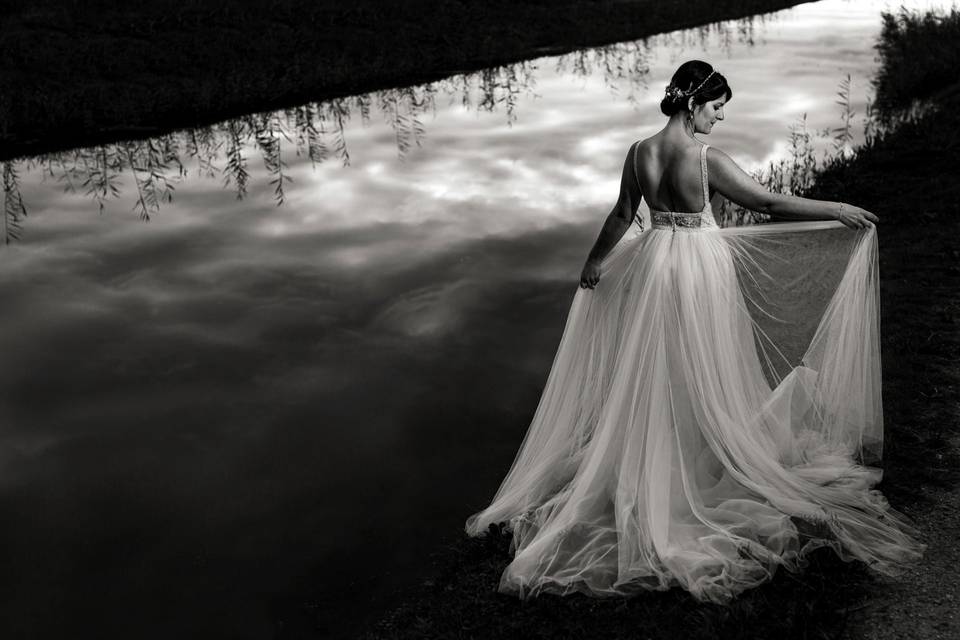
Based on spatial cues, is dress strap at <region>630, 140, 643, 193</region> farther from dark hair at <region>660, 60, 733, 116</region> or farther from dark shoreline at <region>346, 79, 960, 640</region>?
dark shoreline at <region>346, 79, 960, 640</region>

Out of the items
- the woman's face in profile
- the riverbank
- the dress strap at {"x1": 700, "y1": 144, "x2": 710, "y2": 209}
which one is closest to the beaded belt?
the dress strap at {"x1": 700, "y1": 144, "x2": 710, "y2": 209}

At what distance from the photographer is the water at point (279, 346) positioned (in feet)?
17.4

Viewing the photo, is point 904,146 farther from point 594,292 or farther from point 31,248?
point 31,248

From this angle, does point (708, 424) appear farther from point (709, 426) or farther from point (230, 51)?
point (230, 51)

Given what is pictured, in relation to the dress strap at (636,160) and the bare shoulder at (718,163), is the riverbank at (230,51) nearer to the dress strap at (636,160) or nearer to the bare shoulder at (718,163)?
the dress strap at (636,160)

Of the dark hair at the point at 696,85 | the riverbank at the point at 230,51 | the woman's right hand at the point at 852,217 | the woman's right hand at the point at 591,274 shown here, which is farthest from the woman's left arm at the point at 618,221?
the riverbank at the point at 230,51

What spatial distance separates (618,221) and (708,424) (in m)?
1.13

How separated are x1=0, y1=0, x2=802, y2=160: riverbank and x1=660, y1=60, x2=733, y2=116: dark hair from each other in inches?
501

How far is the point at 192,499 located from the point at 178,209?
6823 mm

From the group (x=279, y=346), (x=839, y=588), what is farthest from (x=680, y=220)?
(x=279, y=346)

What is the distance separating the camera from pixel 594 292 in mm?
4980

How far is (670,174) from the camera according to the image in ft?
14.7

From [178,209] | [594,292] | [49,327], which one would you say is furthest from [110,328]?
[594,292]

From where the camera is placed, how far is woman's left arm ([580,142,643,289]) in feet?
15.4
